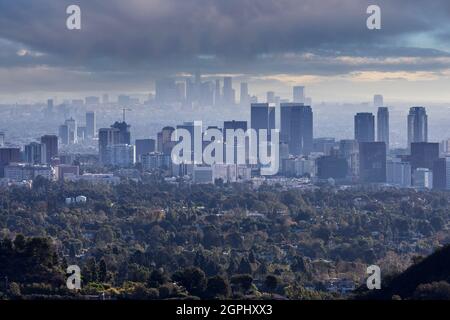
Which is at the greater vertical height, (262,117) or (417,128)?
(262,117)

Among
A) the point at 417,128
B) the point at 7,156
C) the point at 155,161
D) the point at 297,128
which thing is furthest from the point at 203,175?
the point at 417,128

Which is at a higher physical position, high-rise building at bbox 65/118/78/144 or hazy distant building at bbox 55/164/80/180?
high-rise building at bbox 65/118/78/144

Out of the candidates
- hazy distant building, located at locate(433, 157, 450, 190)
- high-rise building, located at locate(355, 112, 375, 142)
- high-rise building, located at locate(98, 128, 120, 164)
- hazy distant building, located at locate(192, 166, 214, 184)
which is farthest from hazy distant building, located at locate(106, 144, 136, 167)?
hazy distant building, located at locate(433, 157, 450, 190)

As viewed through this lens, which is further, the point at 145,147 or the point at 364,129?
the point at 145,147

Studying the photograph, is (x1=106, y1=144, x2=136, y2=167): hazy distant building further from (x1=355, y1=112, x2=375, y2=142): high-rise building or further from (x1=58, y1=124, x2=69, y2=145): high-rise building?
(x1=355, y1=112, x2=375, y2=142): high-rise building

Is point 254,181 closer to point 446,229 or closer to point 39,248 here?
point 446,229

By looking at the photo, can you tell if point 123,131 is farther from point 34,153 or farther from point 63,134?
point 34,153

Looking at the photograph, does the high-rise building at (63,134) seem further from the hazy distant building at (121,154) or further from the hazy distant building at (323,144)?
the hazy distant building at (323,144)
